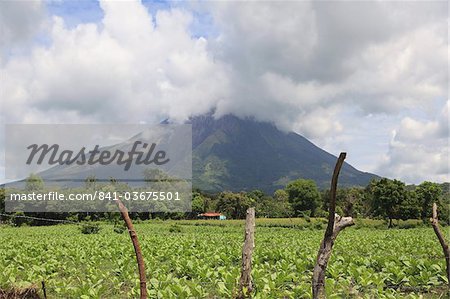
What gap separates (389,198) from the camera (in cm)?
5128

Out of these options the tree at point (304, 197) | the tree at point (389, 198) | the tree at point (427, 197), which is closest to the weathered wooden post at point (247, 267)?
the tree at point (389, 198)

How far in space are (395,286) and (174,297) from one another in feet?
16.5

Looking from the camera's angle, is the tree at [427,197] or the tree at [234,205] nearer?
the tree at [427,197]

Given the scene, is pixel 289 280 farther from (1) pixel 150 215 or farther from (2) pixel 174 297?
(1) pixel 150 215

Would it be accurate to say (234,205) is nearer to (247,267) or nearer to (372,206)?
(372,206)

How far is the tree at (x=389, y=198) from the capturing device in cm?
5141

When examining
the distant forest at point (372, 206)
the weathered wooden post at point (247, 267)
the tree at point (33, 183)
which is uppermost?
the tree at point (33, 183)

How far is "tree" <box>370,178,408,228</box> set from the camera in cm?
5141

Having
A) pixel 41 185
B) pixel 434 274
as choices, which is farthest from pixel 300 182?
pixel 434 274

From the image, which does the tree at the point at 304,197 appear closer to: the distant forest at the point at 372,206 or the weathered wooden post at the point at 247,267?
the distant forest at the point at 372,206

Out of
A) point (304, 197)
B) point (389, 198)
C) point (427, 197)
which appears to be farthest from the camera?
point (304, 197)

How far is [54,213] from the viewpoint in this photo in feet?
178

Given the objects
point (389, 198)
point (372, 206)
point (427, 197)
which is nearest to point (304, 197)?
point (372, 206)

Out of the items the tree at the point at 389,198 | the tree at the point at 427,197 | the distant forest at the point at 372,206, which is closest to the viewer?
the tree at the point at 389,198
